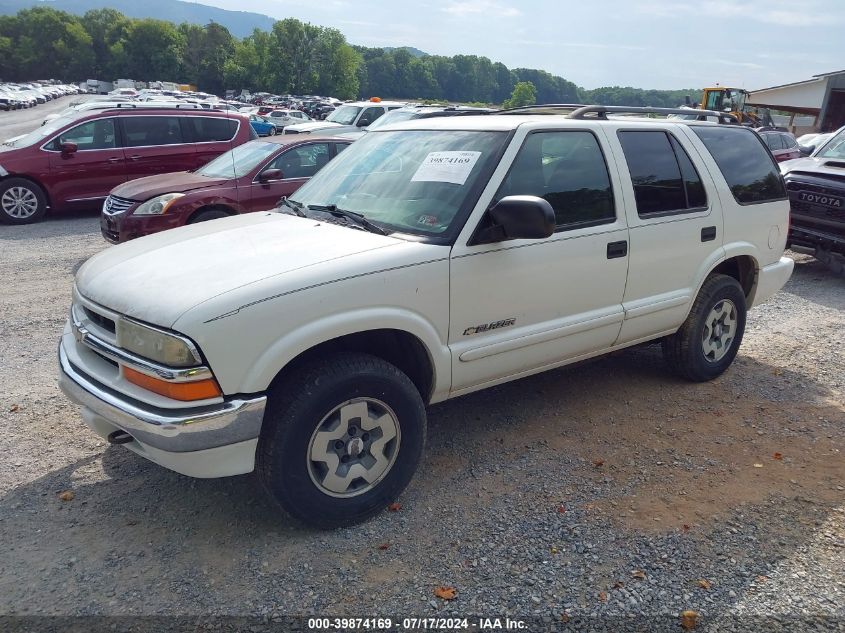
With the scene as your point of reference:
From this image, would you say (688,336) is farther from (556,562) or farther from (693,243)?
(556,562)

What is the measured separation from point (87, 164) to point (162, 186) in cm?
350

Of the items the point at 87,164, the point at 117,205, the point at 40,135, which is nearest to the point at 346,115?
the point at 87,164

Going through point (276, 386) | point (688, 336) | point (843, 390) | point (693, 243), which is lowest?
point (843, 390)

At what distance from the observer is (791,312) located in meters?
7.24

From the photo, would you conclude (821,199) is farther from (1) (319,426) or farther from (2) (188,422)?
(2) (188,422)

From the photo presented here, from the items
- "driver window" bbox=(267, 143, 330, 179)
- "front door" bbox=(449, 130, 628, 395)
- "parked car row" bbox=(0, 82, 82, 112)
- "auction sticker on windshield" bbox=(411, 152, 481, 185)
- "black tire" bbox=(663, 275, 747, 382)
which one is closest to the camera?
"front door" bbox=(449, 130, 628, 395)

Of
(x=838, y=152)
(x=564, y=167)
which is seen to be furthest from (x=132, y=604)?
(x=838, y=152)

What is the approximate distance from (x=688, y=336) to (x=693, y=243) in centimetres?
69

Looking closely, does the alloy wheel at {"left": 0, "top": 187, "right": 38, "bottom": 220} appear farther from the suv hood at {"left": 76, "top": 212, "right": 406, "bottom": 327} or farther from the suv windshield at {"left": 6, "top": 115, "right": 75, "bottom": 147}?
the suv hood at {"left": 76, "top": 212, "right": 406, "bottom": 327}

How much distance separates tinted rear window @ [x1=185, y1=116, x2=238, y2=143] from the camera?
12.0 m

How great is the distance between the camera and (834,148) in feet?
30.5

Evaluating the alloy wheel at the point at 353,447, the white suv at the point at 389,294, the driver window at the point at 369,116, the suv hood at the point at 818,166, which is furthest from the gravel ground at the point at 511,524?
the driver window at the point at 369,116

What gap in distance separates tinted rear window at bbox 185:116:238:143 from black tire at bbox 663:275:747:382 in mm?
9635

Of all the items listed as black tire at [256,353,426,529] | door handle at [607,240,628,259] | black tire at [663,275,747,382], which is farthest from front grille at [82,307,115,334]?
black tire at [663,275,747,382]
